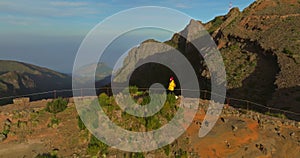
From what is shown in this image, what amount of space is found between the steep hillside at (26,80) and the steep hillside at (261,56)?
79.4 ft

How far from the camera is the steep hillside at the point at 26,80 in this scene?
68.4 meters

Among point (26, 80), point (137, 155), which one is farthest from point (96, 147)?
point (26, 80)

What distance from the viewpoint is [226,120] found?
18.3 m

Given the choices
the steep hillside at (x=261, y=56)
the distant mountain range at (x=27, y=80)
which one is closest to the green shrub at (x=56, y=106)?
the steep hillside at (x=261, y=56)

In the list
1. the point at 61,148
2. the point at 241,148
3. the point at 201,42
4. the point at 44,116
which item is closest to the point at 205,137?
the point at 241,148

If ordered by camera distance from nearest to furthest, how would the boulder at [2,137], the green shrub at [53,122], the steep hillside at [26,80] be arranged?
1. the boulder at [2,137]
2. the green shrub at [53,122]
3. the steep hillside at [26,80]

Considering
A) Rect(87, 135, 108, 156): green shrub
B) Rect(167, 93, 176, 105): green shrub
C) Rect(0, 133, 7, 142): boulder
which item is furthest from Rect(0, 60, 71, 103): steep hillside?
Rect(87, 135, 108, 156): green shrub

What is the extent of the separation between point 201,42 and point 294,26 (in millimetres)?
20681

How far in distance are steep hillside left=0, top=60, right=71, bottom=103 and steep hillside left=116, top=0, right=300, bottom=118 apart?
24186 millimetres

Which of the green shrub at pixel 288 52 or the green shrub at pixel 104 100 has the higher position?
the green shrub at pixel 288 52

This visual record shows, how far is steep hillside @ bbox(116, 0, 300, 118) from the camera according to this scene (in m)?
34.1

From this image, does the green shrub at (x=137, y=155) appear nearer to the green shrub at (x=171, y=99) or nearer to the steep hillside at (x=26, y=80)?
the green shrub at (x=171, y=99)

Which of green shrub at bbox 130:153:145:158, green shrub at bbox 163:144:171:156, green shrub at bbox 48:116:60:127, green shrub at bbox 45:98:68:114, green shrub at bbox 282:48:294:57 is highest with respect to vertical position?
green shrub at bbox 282:48:294:57

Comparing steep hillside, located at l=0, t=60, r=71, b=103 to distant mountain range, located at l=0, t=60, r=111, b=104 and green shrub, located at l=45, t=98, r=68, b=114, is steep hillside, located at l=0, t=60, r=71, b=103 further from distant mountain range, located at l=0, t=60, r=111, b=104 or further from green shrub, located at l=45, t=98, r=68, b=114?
green shrub, located at l=45, t=98, r=68, b=114
